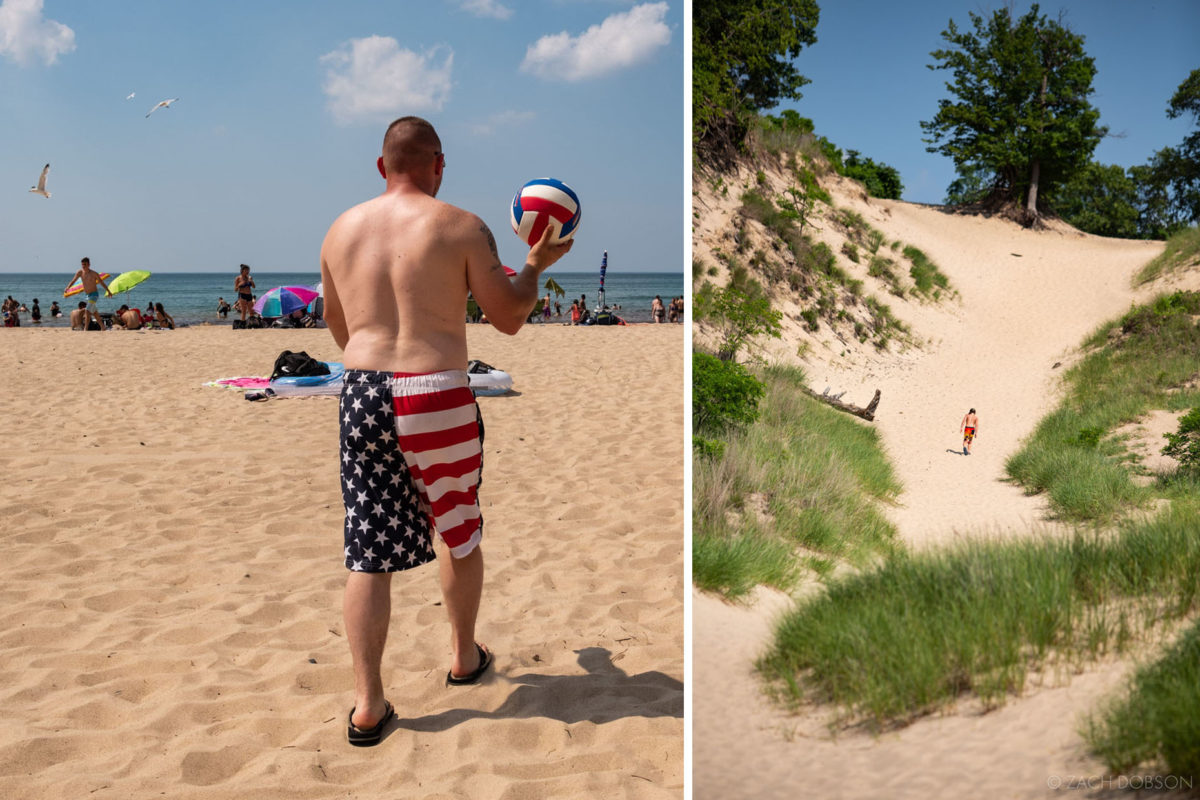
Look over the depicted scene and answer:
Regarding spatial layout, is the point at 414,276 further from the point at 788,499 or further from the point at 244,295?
the point at 244,295

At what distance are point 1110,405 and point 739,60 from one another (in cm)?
137

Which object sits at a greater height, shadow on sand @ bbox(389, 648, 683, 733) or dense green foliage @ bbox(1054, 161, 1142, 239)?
dense green foliage @ bbox(1054, 161, 1142, 239)

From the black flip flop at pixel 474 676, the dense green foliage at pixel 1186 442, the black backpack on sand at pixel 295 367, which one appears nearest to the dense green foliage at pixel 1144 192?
the dense green foliage at pixel 1186 442

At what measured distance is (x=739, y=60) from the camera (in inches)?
103

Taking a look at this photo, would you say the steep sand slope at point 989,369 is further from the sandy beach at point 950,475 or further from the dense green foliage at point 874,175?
the dense green foliage at point 874,175

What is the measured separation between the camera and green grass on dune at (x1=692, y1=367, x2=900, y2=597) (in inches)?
74.4

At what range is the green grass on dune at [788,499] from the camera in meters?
1.89

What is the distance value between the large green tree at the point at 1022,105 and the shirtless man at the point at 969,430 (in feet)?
2.31

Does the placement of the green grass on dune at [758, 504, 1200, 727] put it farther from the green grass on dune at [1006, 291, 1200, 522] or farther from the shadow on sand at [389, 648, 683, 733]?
the shadow on sand at [389, 648, 683, 733]

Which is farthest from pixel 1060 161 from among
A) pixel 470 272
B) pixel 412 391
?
pixel 412 391

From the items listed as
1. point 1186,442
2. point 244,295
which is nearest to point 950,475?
point 1186,442

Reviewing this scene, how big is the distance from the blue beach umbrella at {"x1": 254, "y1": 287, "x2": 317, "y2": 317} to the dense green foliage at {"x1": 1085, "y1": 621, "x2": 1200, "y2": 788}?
20358 millimetres

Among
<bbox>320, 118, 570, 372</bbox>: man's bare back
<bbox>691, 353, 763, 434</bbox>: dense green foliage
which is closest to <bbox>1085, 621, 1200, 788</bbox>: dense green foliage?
<bbox>691, 353, 763, 434</bbox>: dense green foliage

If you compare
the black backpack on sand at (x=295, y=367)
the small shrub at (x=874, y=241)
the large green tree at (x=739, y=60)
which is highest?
the large green tree at (x=739, y=60)
